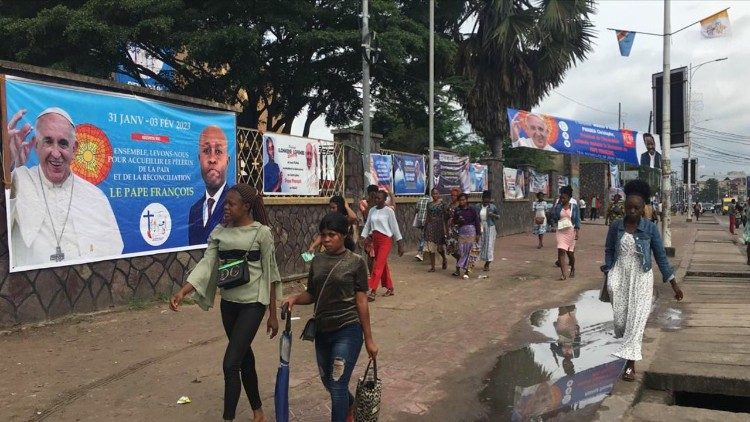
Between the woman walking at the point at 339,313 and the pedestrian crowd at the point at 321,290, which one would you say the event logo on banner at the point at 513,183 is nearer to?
the pedestrian crowd at the point at 321,290

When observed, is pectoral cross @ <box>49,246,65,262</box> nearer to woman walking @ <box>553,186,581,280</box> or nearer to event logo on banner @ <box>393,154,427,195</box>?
woman walking @ <box>553,186,581,280</box>

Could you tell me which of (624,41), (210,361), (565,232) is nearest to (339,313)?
(210,361)

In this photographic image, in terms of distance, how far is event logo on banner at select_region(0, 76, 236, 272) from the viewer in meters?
6.53

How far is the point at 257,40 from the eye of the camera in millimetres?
15250

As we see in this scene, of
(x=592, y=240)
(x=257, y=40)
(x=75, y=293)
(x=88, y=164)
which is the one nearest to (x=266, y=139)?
(x=88, y=164)


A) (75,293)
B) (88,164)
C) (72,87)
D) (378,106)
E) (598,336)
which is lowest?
(598,336)

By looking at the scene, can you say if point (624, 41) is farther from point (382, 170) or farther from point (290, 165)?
point (290, 165)

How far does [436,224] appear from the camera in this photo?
11672 mm

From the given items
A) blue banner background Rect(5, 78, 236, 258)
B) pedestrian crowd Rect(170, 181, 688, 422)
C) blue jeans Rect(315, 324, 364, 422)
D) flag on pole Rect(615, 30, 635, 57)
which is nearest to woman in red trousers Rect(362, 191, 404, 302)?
blue banner background Rect(5, 78, 236, 258)

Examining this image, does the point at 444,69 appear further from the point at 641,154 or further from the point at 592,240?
the point at 641,154

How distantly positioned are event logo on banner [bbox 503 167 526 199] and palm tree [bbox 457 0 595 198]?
2.83 feet

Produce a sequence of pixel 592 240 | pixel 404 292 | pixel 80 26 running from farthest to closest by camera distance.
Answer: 1. pixel 592 240
2. pixel 80 26
3. pixel 404 292

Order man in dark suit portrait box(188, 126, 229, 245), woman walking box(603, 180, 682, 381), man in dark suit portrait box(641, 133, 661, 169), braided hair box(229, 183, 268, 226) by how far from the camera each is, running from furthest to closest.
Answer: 1. man in dark suit portrait box(641, 133, 661, 169)
2. man in dark suit portrait box(188, 126, 229, 245)
3. woman walking box(603, 180, 682, 381)
4. braided hair box(229, 183, 268, 226)

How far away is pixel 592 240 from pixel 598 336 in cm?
1439
